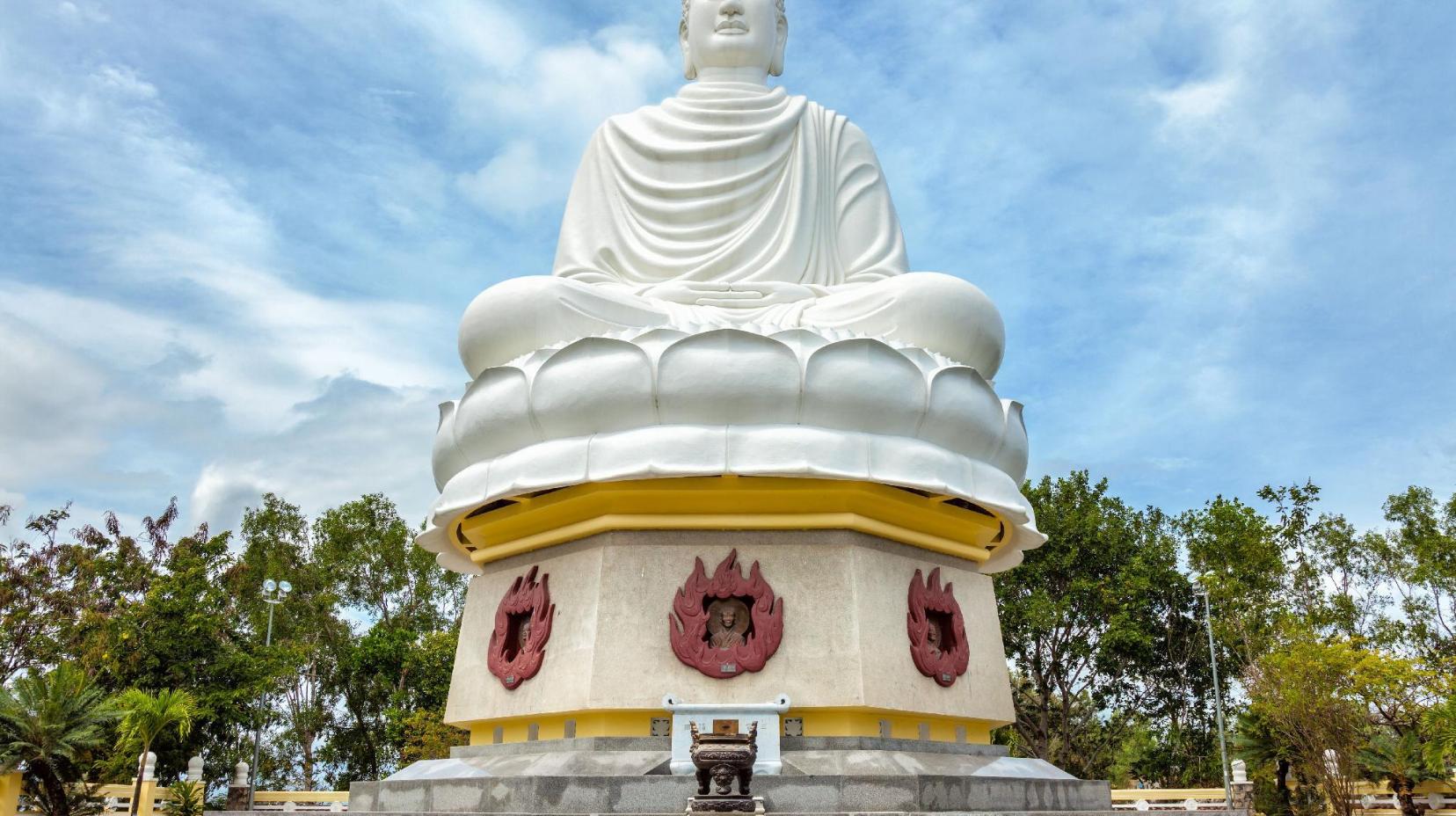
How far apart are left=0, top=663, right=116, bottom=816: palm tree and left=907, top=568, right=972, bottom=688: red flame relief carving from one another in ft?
36.5

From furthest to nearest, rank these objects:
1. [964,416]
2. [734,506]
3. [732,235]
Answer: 1. [732,235]
2. [964,416]
3. [734,506]

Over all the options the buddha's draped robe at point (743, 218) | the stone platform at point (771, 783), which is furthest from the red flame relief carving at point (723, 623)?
the buddha's draped robe at point (743, 218)

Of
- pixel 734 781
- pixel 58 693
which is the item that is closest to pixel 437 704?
pixel 58 693

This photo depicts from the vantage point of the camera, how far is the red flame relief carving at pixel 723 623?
6.96m

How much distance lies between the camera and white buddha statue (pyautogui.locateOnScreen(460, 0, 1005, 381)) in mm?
8391

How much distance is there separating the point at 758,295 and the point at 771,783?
4220 mm

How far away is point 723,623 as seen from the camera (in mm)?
7148

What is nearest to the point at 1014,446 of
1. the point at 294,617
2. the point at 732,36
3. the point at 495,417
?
the point at 495,417

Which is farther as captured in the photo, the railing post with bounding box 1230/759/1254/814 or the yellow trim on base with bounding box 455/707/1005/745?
the railing post with bounding box 1230/759/1254/814

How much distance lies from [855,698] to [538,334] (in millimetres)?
3460

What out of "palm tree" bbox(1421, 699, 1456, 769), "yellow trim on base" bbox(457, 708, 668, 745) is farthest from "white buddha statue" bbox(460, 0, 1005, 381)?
"palm tree" bbox(1421, 699, 1456, 769)

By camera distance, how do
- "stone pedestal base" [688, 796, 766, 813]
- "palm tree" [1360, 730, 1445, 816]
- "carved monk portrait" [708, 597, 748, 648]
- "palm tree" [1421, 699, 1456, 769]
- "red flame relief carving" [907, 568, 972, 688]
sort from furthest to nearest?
"palm tree" [1360, 730, 1445, 816] → "palm tree" [1421, 699, 1456, 769] → "red flame relief carving" [907, 568, 972, 688] → "carved monk portrait" [708, 597, 748, 648] → "stone pedestal base" [688, 796, 766, 813]

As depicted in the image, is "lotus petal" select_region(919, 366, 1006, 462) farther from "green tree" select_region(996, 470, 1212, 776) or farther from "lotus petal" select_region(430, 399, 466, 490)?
"green tree" select_region(996, 470, 1212, 776)

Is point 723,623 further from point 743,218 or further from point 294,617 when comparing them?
point 294,617
